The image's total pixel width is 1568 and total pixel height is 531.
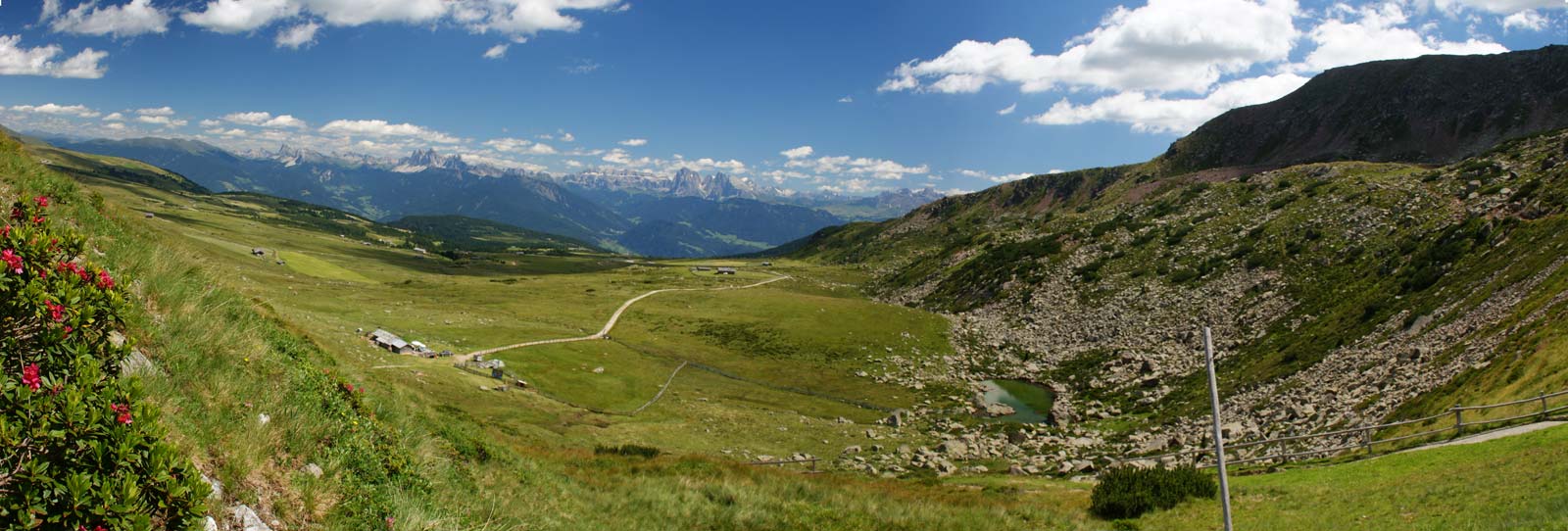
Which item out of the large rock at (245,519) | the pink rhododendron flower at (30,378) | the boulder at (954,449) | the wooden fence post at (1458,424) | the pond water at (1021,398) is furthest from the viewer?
the pond water at (1021,398)

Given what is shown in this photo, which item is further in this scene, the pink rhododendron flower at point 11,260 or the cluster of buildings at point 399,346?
the cluster of buildings at point 399,346

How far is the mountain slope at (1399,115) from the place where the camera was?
122m

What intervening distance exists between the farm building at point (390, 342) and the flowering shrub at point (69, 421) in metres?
59.2

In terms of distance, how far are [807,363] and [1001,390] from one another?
2359cm

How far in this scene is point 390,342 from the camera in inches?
2421

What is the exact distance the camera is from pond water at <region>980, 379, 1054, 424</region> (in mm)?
63625

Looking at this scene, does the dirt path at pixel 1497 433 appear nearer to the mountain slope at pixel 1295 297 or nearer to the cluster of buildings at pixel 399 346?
the mountain slope at pixel 1295 297

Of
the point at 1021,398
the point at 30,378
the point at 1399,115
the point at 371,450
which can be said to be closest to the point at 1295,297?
the point at 1021,398

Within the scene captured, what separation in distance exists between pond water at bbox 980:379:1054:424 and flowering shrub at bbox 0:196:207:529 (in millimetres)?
62521

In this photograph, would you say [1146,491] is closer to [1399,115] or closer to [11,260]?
[11,260]

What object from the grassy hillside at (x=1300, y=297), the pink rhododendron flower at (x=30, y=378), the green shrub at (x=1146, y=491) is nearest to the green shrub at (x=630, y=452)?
the green shrub at (x=1146, y=491)

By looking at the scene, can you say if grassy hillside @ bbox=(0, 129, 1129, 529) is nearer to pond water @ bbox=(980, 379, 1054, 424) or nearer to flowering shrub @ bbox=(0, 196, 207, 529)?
flowering shrub @ bbox=(0, 196, 207, 529)

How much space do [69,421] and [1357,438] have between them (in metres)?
46.5

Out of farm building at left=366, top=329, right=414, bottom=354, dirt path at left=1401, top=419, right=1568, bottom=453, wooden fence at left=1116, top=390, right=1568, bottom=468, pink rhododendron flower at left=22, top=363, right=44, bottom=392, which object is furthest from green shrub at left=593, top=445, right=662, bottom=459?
farm building at left=366, top=329, right=414, bottom=354
